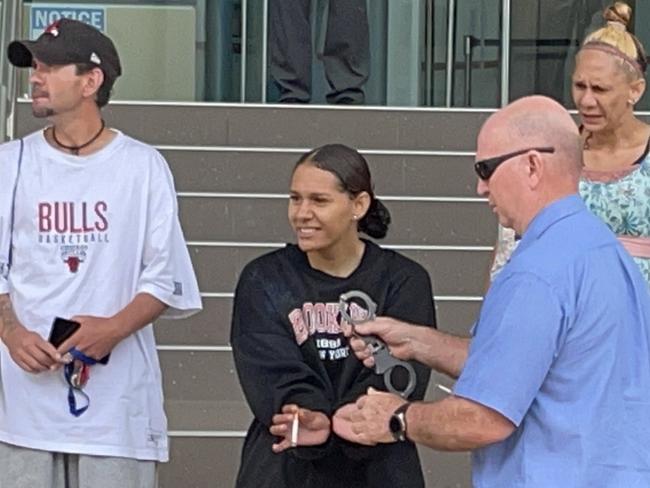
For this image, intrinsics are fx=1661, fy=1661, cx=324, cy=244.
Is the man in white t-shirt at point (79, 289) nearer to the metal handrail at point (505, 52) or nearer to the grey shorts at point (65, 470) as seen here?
the grey shorts at point (65, 470)

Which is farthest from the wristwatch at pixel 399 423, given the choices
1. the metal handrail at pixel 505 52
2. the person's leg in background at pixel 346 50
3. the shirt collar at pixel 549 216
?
the metal handrail at pixel 505 52

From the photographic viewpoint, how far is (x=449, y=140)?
30.8ft

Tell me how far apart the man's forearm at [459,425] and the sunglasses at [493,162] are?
446 millimetres

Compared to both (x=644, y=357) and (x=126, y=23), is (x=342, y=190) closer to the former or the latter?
(x=644, y=357)

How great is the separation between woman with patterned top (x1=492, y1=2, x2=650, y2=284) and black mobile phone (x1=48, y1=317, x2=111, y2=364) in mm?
1185

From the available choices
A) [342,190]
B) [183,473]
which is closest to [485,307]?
[342,190]

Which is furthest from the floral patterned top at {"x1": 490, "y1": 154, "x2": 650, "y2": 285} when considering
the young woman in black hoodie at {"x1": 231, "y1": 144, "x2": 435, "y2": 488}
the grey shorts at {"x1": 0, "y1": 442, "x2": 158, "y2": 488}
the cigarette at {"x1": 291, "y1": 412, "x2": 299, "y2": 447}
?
the grey shorts at {"x1": 0, "y1": 442, "x2": 158, "y2": 488}

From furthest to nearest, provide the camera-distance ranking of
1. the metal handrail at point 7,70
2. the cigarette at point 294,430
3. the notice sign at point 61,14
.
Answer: the notice sign at point 61,14
the metal handrail at point 7,70
the cigarette at point 294,430

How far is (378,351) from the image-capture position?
3.88m

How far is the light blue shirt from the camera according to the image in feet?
10.2

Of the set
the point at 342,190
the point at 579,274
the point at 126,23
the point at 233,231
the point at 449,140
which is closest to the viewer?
the point at 579,274

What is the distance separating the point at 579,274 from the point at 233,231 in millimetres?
5533

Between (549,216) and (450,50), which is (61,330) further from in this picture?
(450,50)

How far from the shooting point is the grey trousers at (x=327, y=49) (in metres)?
9.68
